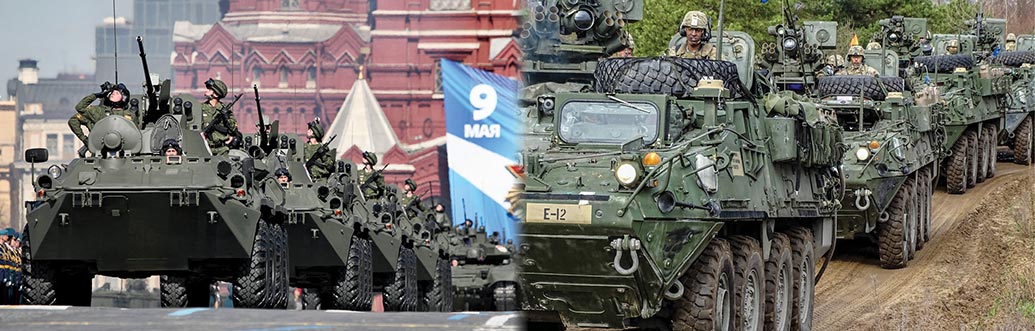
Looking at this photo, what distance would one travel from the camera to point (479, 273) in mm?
34281

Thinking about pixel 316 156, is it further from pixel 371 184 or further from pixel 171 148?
pixel 171 148

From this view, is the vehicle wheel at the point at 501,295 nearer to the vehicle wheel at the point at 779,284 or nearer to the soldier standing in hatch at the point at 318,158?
the soldier standing in hatch at the point at 318,158

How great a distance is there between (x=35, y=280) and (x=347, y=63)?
46.5 metres

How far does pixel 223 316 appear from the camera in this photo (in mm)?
15531

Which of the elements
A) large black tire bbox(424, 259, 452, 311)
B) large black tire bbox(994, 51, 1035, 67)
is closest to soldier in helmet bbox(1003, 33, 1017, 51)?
large black tire bbox(994, 51, 1035, 67)

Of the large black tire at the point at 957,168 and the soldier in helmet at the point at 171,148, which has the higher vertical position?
the soldier in helmet at the point at 171,148

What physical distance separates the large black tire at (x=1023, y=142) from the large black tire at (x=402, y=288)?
1556cm

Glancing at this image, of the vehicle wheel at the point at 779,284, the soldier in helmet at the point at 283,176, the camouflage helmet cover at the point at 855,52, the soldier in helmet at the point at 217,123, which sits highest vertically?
the camouflage helmet cover at the point at 855,52

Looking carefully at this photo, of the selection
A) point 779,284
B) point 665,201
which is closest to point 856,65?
point 779,284

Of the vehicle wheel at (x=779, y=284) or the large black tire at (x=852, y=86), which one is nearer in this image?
the vehicle wheel at (x=779, y=284)

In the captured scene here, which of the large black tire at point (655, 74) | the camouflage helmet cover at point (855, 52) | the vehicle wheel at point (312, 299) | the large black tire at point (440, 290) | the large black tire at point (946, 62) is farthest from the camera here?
the large black tire at point (946, 62)

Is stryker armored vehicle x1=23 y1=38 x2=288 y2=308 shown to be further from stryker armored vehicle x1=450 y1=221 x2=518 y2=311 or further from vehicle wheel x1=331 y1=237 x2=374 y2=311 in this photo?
stryker armored vehicle x1=450 y1=221 x2=518 y2=311

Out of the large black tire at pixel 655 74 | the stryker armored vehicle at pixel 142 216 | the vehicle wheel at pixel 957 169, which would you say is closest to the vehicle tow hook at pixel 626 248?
the large black tire at pixel 655 74

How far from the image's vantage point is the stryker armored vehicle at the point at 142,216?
669 inches
